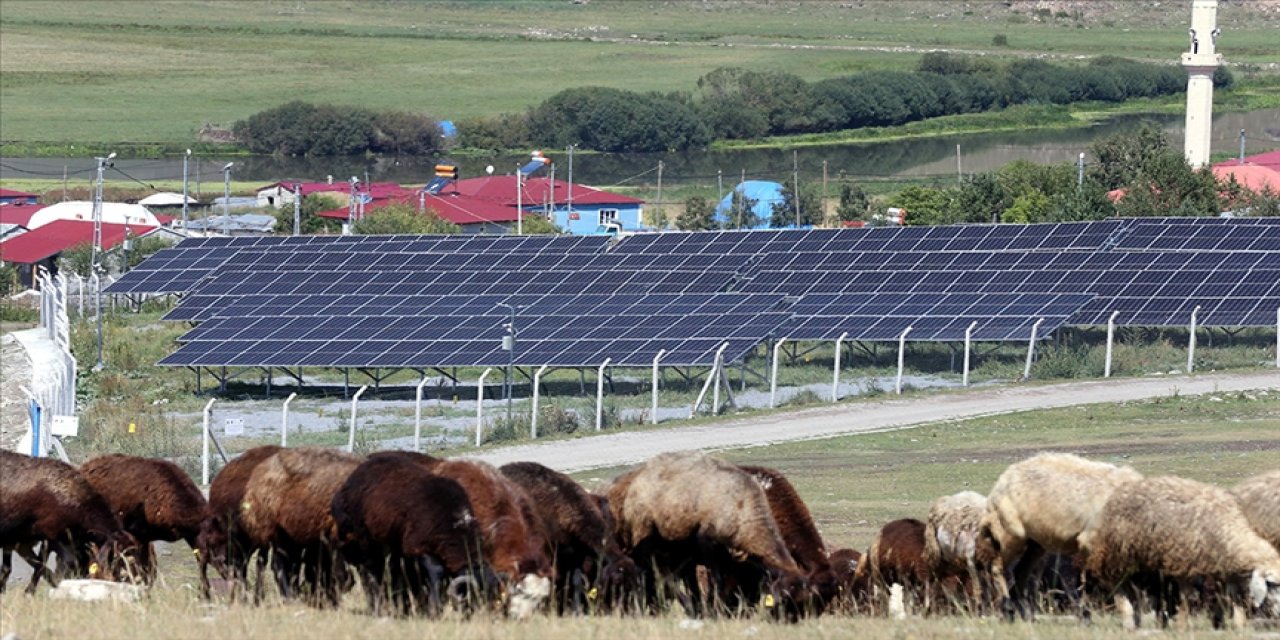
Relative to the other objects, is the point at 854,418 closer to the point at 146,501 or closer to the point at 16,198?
the point at 146,501

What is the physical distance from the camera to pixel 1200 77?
90125 millimetres

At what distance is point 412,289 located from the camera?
50062 mm

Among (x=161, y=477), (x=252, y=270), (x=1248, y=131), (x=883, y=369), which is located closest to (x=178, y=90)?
(x=1248, y=131)

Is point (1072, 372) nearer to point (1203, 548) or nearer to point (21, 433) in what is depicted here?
point (21, 433)

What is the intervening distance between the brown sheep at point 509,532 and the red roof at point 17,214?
69877mm

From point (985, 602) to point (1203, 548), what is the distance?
207 cm

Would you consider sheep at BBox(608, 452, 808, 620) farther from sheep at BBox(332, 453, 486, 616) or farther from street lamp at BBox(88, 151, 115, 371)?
street lamp at BBox(88, 151, 115, 371)

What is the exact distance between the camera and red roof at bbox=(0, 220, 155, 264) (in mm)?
73625

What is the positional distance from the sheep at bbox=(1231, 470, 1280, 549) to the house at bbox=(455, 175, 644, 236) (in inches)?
2572

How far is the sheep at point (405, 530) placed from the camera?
16.7 meters

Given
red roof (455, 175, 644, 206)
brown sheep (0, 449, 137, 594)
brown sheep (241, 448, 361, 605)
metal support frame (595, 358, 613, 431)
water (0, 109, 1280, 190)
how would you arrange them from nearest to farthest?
brown sheep (241, 448, 361, 605), brown sheep (0, 449, 137, 594), metal support frame (595, 358, 613, 431), red roof (455, 175, 644, 206), water (0, 109, 1280, 190)

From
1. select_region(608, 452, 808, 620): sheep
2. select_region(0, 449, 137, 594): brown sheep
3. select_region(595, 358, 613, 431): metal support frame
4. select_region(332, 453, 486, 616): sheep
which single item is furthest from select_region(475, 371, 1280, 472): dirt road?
select_region(332, 453, 486, 616): sheep

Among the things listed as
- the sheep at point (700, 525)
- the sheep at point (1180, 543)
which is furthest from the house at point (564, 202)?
the sheep at point (1180, 543)

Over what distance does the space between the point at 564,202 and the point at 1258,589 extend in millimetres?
72161
